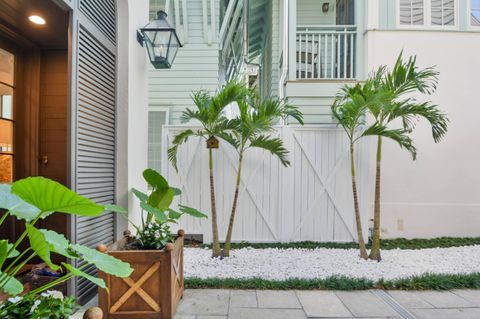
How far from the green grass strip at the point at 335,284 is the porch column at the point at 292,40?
340 centimetres

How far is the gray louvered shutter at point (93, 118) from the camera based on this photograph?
8.16 ft

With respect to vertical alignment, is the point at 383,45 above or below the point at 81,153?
above

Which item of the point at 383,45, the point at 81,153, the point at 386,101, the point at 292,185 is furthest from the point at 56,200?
the point at 383,45

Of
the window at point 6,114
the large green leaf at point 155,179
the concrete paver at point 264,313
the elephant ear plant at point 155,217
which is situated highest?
the window at point 6,114

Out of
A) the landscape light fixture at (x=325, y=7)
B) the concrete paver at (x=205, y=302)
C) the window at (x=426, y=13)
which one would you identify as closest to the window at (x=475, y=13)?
the window at (x=426, y=13)

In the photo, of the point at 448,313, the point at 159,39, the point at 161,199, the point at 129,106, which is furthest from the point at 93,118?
the point at 448,313

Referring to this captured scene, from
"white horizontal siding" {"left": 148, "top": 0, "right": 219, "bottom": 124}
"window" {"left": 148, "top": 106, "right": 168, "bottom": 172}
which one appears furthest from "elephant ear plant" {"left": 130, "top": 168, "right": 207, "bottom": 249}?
"white horizontal siding" {"left": 148, "top": 0, "right": 219, "bottom": 124}

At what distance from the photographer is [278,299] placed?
2.91 metres

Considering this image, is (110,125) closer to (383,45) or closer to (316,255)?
(316,255)

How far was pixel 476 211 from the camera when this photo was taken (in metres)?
5.11

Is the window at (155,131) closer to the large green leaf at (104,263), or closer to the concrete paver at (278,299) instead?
the concrete paver at (278,299)

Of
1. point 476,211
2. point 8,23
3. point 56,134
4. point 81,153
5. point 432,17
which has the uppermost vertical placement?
point 432,17

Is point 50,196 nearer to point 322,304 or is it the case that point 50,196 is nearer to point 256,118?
point 322,304

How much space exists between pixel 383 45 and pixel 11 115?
5309mm
